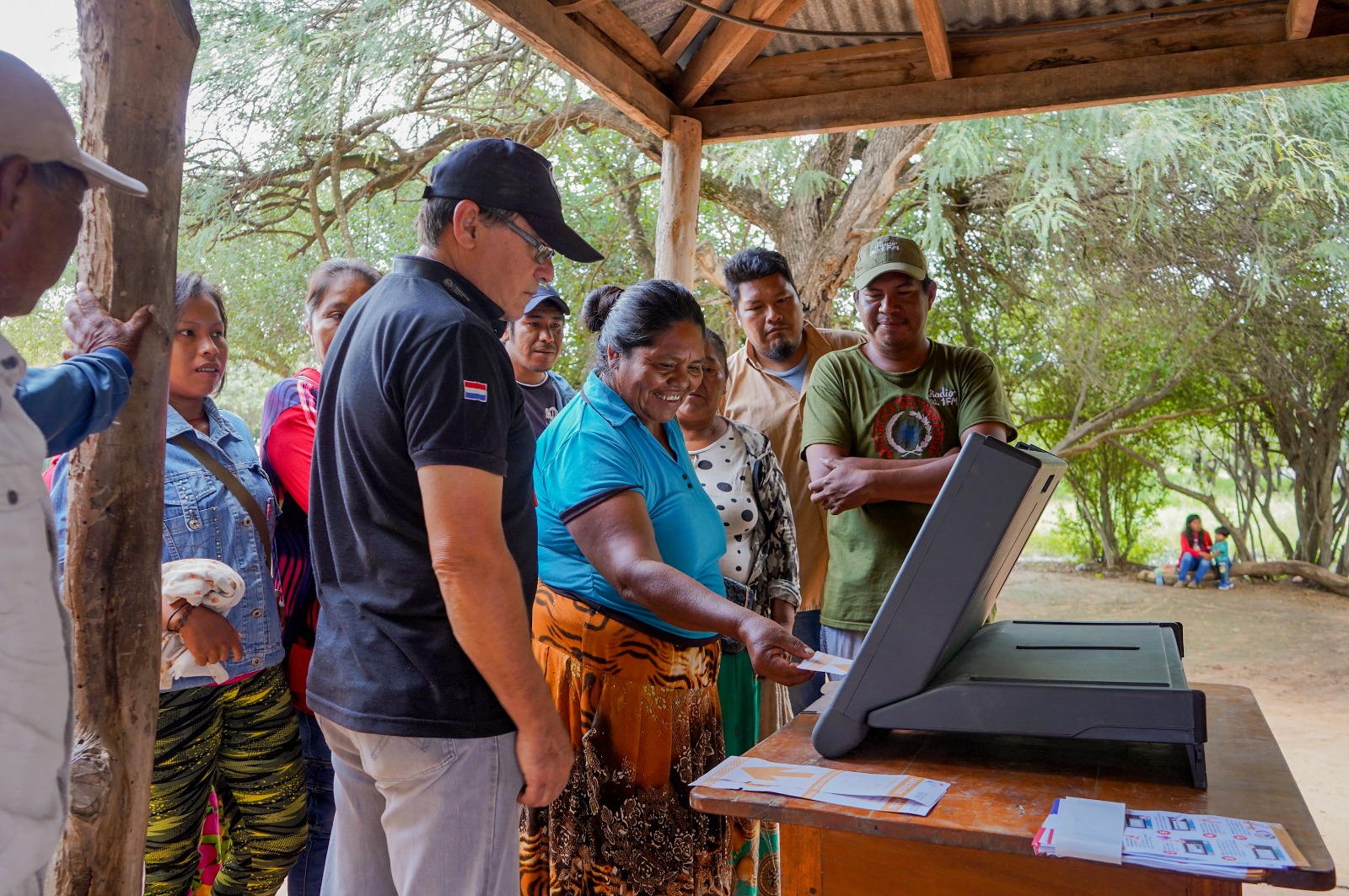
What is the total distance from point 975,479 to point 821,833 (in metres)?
0.53

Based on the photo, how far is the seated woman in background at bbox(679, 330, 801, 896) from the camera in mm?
2467

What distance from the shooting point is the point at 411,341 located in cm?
149

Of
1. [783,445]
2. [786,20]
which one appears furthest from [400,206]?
[783,445]

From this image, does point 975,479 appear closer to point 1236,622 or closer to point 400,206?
point 400,206

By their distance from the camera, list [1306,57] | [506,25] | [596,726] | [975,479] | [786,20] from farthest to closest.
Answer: [786,20], [1306,57], [506,25], [596,726], [975,479]

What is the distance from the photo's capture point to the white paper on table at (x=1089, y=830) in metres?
1.14

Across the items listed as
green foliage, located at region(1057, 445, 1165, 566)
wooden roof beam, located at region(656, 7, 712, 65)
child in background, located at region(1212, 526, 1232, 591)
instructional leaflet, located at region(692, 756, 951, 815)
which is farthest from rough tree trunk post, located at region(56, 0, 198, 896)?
green foliage, located at region(1057, 445, 1165, 566)

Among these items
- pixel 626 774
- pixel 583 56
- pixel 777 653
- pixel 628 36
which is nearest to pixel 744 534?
pixel 626 774

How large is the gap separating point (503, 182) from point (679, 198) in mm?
2593

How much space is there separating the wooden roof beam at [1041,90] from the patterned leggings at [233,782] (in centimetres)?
287

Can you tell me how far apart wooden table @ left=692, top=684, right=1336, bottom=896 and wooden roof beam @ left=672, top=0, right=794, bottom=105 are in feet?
9.57

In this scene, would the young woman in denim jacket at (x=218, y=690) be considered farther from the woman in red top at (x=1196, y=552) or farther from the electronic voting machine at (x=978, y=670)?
the woman in red top at (x=1196, y=552)

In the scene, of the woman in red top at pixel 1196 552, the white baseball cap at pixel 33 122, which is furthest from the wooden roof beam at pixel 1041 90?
the woman in red top at pixel 1196 552

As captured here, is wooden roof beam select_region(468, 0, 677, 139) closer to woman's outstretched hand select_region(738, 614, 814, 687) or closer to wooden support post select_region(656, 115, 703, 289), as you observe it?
wooden support post select_region(656, 115, 703, 289)
